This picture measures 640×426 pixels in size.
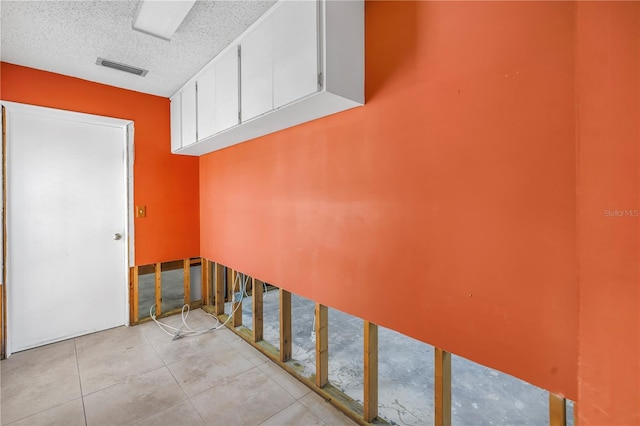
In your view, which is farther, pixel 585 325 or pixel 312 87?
pixel 312 87

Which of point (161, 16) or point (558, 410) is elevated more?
point (161, 16)

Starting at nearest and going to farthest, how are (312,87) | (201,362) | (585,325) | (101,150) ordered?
(585,325) < (312,87) < (201,362) < (101,150)

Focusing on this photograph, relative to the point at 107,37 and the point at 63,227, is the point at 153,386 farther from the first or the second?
the point at 107,37

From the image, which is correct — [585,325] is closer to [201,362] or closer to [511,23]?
[511,23]

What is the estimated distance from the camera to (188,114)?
3035 millimetres

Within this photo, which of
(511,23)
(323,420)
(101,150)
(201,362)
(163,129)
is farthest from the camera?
(163,129)

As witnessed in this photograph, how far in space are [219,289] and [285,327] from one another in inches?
52.9

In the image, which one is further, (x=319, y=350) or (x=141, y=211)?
(x=141, y=211)

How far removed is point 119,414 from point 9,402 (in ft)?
2.86

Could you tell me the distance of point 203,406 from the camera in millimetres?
2000

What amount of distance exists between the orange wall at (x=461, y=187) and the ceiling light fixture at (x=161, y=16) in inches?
44.4

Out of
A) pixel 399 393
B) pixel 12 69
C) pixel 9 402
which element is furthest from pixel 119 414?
pixel 12 69

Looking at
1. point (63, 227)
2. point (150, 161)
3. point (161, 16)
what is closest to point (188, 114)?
point (150, 161)

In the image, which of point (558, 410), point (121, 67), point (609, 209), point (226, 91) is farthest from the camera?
point (121, 67)
